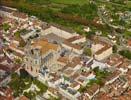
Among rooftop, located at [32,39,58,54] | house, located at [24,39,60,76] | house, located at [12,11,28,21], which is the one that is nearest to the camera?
house, located at [24,39,60,76]

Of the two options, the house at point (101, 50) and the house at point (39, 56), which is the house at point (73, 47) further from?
the house at point (39, 56)

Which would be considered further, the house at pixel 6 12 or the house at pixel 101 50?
the house at pixel 6 12

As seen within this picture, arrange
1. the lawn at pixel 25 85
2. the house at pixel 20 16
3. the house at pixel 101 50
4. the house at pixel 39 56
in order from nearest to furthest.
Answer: the lawn at pixel 25 85 < the house at pixel 39 56 < the house at pixel 101 50 < the house at pixel 20 16

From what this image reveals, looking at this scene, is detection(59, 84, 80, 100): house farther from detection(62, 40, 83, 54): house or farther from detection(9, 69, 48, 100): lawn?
detection(62, 40, 83, 54): house

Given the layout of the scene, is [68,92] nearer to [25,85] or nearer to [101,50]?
[25,85]

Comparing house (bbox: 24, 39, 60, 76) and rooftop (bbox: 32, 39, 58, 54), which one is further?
rooftop (bbox: 32, 39, 58, 54)

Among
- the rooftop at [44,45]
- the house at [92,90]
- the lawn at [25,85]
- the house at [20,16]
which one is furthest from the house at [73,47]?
the house at [20,16]

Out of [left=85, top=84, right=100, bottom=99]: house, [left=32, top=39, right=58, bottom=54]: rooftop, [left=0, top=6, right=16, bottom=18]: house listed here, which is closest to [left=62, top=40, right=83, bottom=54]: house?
[left=32, top=39, right=58, bottom=54]: rooftop

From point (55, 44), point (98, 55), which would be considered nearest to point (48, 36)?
point (55, 44)

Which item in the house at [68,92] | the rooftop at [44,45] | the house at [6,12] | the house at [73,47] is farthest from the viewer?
the house at [6,12]
